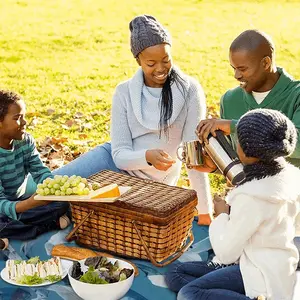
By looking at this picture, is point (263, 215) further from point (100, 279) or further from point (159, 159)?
point (159, 159)

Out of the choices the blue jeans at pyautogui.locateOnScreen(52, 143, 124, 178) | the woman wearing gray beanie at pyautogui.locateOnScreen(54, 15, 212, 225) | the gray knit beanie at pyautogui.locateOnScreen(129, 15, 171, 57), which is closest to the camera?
the gray knit beanie at pyautogui.locateOnScreen(129, 15, 171, 57)

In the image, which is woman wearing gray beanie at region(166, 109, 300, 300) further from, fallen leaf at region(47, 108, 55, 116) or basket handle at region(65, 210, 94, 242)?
fallen leaf at region(47, 108, 55, 116)

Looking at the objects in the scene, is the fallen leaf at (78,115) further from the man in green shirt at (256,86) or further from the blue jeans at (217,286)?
the blue jeans at (217,286)

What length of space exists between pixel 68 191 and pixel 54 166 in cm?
165

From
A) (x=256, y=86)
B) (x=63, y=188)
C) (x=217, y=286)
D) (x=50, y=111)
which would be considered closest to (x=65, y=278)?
(x=63, y=188)

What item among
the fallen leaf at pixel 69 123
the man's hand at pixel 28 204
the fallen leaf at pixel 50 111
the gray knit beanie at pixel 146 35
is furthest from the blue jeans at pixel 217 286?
the fallen leaf at pixel 50 111

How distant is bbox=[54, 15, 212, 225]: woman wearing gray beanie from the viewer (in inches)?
142

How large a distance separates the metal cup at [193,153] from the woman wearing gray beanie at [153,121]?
0.28 meters

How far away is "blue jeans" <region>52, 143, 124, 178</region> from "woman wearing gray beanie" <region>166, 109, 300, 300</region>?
139cm

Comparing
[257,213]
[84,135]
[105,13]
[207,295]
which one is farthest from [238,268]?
[105,13]

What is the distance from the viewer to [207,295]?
2.57 metres

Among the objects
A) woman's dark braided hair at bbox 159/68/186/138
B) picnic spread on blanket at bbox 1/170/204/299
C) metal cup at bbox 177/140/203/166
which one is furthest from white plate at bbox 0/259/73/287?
woman's dark braided hair at bbox 159/68/186/138

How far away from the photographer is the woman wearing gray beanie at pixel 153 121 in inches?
142

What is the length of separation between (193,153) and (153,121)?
44cm
